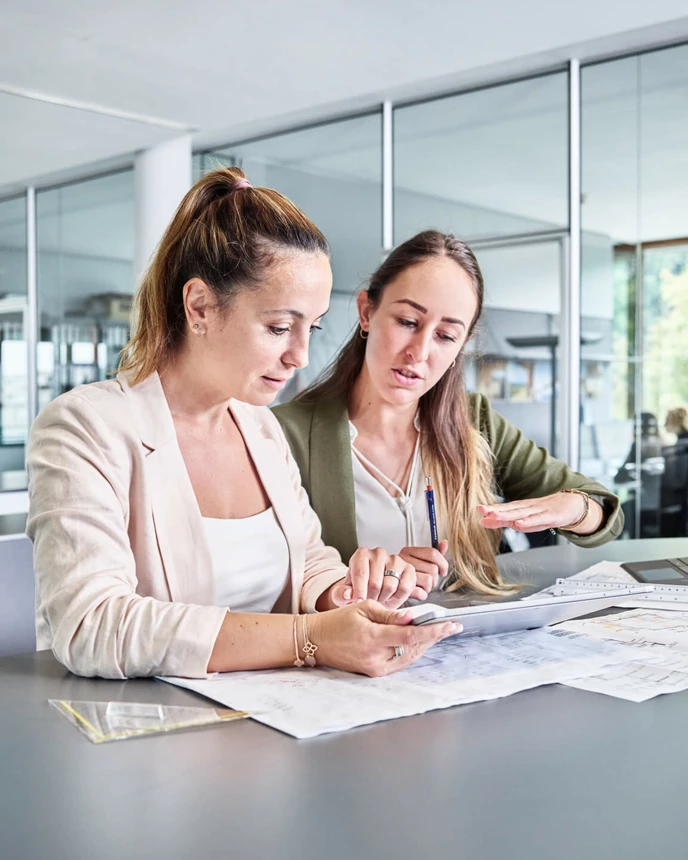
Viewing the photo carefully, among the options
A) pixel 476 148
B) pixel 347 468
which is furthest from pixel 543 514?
pixel 476 148

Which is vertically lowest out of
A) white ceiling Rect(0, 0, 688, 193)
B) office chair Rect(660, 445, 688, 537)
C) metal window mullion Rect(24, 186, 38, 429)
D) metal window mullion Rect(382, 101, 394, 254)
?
office chair Rect(660, 445, 688, 537)

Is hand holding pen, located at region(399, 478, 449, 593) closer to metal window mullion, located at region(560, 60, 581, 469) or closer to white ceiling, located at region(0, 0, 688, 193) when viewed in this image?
white ceiling, located at region(0, 0, 688, 193)

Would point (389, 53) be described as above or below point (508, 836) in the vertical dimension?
above

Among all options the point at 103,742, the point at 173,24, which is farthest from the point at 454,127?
the point at 103,742

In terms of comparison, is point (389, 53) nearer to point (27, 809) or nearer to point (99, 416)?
point (99, 416)

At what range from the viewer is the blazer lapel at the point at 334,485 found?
2.00m

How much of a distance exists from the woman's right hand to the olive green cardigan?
0.75m

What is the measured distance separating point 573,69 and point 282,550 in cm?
453

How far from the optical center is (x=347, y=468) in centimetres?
204

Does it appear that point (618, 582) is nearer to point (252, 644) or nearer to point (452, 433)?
point (452, 433)

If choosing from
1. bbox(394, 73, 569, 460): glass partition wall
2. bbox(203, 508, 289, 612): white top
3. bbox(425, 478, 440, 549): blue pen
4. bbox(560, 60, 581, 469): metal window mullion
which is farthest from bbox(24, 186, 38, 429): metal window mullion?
bbox(203, 508, 289, 612): white top

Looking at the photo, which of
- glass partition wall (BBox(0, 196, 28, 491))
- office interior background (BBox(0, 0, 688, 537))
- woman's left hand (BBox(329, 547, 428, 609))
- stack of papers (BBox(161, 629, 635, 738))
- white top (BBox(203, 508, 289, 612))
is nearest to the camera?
stack of papers (BBox(161, 629, 635, 738))

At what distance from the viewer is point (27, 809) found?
2.70 feet

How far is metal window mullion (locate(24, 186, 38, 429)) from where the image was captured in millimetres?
7195
